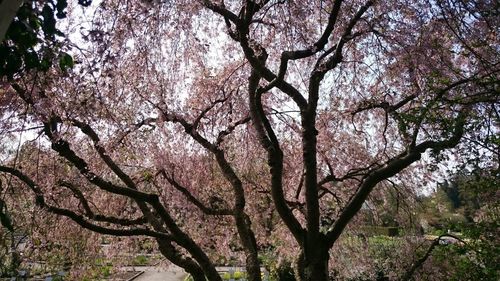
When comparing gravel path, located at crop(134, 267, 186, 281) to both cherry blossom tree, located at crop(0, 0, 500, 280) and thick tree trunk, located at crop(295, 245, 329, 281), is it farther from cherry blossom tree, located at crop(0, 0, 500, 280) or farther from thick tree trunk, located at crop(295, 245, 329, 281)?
thick tree trunk, located at crop(295, 245, 329, 281)

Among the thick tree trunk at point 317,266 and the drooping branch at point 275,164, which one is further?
the drooping branch at point 275,164

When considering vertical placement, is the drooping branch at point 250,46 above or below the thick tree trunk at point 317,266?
above

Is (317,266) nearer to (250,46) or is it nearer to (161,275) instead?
(250,46)

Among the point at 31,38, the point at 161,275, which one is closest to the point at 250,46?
the point at 31,38

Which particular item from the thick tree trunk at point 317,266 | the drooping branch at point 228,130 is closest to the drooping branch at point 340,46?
the thick tree trunk at point 317,266

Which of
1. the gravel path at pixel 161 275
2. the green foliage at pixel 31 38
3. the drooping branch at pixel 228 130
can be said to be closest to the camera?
the green foliage at pixel 31 38

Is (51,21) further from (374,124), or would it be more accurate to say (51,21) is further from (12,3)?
(374,124)

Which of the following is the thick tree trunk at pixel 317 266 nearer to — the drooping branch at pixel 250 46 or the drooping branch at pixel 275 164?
the drooping branch at pixel 275 164

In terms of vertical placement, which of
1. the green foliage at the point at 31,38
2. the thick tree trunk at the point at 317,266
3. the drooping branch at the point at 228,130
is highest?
the drooping branch at the point at 228,130

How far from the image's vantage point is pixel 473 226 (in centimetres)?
492

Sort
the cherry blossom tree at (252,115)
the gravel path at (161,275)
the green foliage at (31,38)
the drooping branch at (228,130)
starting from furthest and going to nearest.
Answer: the gravel path at (161,275), the drooping branch at (228,130), the cherry blossom tree at (252,115), the green foliage at (31,38)

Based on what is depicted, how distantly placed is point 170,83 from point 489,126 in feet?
12.5

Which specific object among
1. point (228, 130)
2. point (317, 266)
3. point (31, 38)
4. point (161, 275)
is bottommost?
point (317, 266)

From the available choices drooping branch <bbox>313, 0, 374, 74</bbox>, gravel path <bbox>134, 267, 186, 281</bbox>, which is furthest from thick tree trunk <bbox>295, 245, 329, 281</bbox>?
gravel path <bbox>134, 267, 186, 281</bbox>
